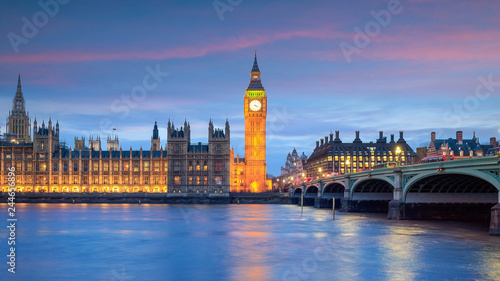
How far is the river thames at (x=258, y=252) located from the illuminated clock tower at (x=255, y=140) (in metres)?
121

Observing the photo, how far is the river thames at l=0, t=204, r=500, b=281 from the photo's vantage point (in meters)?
31.5

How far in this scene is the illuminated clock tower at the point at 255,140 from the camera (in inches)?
7205

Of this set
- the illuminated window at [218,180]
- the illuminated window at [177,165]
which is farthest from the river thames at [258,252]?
the illuminated window at [218,180]

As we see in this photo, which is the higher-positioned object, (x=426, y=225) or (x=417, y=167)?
(x=417, y=167)

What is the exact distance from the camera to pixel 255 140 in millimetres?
187500

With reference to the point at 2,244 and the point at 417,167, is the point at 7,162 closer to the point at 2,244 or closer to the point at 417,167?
the point at 2,244

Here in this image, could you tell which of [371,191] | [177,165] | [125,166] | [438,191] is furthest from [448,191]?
[125,166]

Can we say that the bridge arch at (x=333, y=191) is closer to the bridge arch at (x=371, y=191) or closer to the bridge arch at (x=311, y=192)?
the bridge arch at (x=311, y=192)

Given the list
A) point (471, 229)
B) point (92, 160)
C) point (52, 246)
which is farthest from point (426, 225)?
point (92, 160)

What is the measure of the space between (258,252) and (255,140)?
147 m

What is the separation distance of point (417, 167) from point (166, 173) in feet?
377

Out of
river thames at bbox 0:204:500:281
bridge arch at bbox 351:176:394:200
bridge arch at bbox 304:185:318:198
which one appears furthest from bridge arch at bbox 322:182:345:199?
river thames at bbox 0:204:500:281

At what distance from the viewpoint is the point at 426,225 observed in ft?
198

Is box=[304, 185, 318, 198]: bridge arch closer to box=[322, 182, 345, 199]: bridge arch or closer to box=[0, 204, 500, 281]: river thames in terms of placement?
box=[322, 182, 345, 199]: bridge arch
